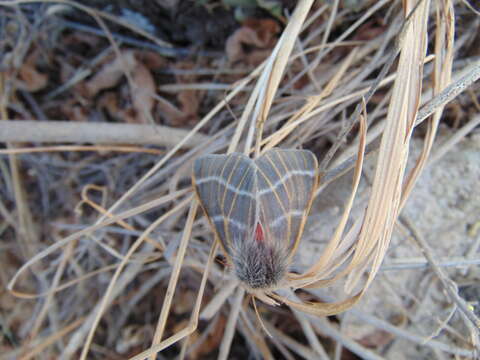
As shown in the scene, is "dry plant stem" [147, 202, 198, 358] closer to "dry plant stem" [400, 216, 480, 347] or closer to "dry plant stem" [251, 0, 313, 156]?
"dry plant stem" [251, 0, 313, 156]

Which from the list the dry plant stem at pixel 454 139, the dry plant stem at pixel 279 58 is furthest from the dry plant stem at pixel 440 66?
the dry plant stem at pixel 279 58

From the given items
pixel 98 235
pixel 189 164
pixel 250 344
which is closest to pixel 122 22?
pixel 189 164

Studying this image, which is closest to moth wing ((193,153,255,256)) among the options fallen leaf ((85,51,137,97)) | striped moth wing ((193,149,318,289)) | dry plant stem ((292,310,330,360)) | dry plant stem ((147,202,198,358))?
striped moth wing ((193,149,318,289))

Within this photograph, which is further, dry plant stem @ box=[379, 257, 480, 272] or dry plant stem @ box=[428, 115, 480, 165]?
dry plant stem @ box=[428, 115, 480, 165]

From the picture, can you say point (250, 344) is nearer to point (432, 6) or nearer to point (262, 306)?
point (262, 306)

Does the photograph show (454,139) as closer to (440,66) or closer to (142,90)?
(440,66)

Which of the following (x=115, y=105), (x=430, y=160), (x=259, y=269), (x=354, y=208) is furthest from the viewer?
(x=115, y=105)
